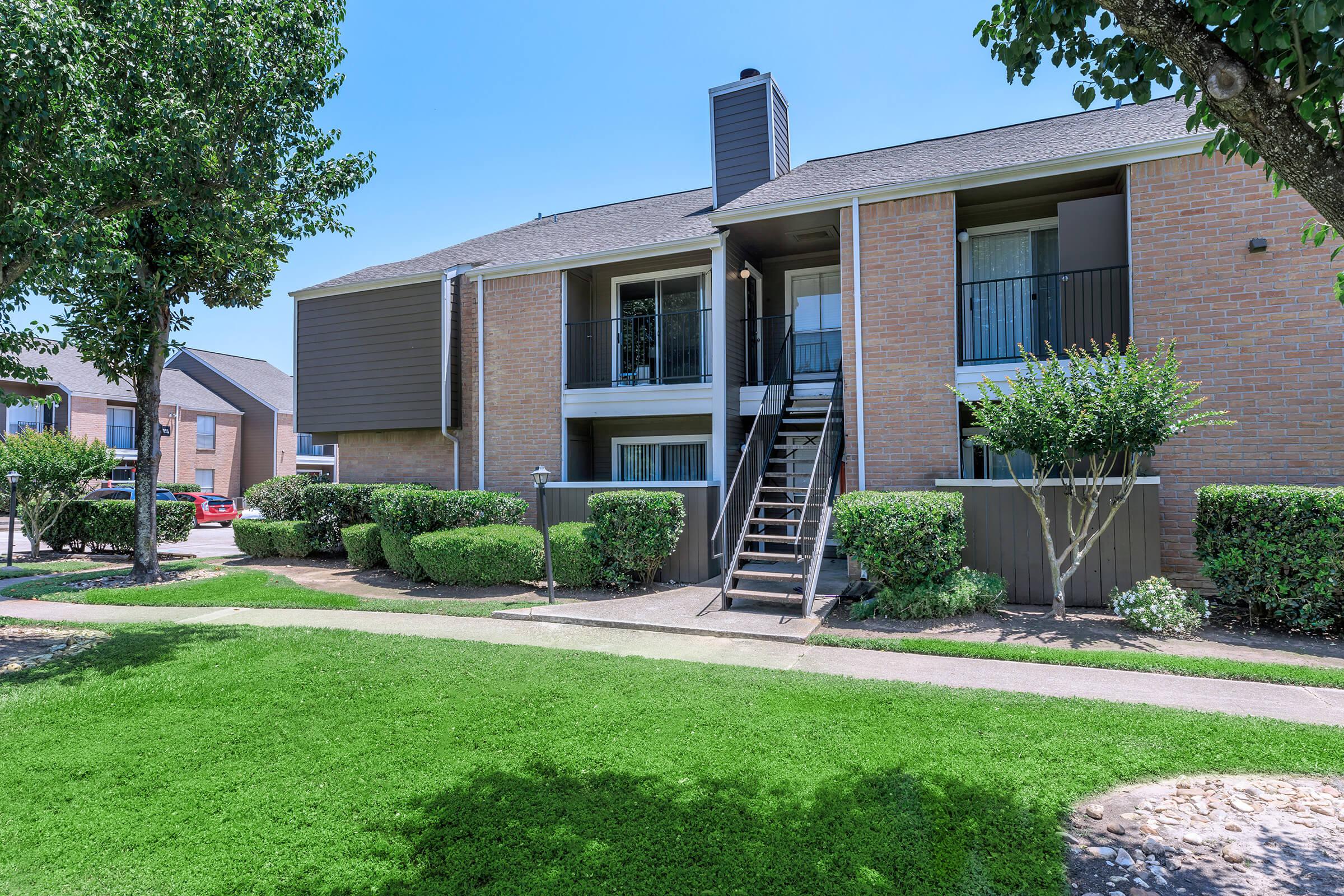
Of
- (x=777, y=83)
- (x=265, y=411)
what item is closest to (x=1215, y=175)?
(x=777, y=83)

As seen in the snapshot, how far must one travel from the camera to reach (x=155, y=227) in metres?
→ 10.5

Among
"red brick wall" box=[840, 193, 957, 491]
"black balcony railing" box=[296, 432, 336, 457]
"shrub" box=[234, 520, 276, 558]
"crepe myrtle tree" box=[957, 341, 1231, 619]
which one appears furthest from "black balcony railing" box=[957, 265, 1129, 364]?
"black balcony railing" box=[296, 432, 336, 457]

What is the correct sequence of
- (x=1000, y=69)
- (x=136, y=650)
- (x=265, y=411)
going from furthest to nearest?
(x=265, y=411) < (x=136, y=650) < (x=1000, y=69)

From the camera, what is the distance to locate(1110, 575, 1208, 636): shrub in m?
7.09

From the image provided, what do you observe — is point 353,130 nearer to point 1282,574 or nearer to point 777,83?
point 777,83

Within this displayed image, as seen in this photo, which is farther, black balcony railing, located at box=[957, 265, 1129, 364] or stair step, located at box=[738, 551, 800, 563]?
black balcony railing, located at box=[957, 265, 1129, 364]

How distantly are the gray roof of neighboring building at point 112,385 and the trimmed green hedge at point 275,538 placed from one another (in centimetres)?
1908

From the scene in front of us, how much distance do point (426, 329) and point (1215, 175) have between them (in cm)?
1271

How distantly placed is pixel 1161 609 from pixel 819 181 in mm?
8035

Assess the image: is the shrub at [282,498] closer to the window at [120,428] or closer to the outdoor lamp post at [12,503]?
the outdoor lamp post at [12,503]

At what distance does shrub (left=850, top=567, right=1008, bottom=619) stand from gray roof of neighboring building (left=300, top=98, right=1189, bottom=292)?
5.61 meters

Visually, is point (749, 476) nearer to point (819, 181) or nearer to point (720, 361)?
point (720, 361)

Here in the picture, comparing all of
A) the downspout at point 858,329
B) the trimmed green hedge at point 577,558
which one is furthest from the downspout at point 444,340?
the downspout at point 858,329

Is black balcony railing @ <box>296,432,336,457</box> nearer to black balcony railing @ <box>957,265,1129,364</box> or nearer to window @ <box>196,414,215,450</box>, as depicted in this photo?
window @ <box>196,414,215,450</box>
